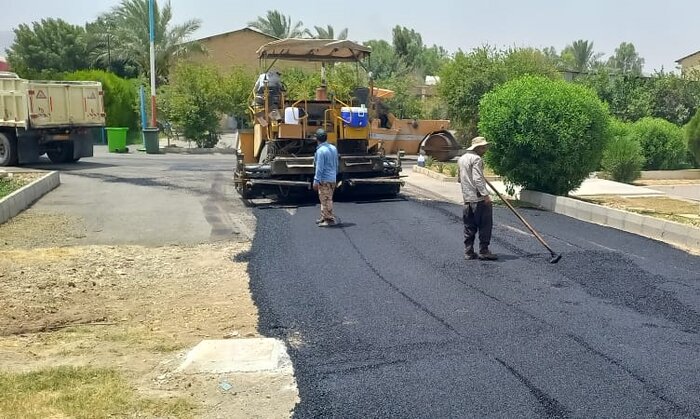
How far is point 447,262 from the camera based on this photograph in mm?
8336

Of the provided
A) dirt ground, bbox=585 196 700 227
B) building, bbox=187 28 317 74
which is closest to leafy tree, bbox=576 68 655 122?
dirt ground, bbox=585 196 700 227

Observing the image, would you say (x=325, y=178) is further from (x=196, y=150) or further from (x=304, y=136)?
(x=196, y=150)

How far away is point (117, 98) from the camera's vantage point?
3503 centimetres

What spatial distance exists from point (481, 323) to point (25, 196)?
9.38 meters

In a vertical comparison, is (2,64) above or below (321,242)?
above

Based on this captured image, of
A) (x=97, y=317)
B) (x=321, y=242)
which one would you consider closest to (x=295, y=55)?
(x=321, y=242)

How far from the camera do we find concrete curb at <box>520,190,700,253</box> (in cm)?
979

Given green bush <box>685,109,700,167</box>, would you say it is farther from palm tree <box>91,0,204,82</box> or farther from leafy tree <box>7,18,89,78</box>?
leafy tree <box>7,18,89,78</box>

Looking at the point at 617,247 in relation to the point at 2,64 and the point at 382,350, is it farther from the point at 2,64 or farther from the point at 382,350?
the point at 2,64

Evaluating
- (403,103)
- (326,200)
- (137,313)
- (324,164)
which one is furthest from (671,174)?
(137,313)

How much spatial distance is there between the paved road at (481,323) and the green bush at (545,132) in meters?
3.06

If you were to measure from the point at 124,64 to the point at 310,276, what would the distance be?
41923mm

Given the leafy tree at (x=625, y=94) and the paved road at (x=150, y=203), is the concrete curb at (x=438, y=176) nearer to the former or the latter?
the paved road at (x=150, y=203)

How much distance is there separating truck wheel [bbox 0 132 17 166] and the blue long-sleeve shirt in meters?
11.8
